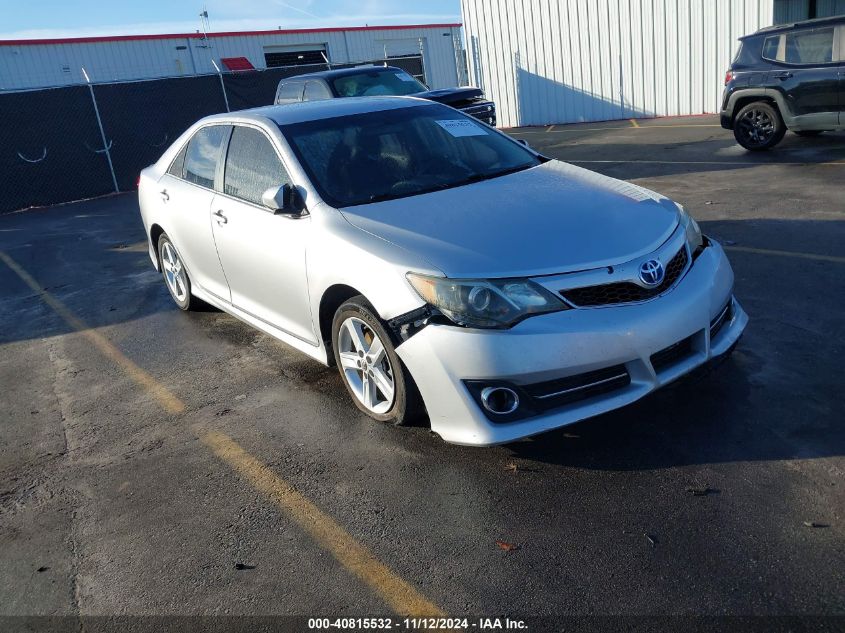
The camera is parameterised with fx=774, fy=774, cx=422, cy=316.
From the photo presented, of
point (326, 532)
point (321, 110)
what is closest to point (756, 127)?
point (321, 110)

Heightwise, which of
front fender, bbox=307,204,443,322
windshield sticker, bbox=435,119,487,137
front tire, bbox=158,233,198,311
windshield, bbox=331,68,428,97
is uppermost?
windshield sticker, bbox=435,119,487,137

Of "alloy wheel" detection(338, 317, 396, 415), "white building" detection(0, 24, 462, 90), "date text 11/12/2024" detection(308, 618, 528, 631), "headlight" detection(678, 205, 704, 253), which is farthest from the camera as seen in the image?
"white building" detection(0, 24, 462, 90)

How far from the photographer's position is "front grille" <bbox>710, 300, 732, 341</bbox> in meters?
→ 3.86

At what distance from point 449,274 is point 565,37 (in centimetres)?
1790

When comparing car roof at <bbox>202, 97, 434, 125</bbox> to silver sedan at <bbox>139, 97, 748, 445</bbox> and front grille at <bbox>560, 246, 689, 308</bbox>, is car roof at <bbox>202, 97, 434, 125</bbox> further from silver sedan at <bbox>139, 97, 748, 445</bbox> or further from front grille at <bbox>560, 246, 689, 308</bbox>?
front grille at <bbox>560, 246, 689, 308</bbox>

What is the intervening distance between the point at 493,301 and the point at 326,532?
124 cm

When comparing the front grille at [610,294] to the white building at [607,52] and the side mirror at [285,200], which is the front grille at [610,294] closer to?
the side mirror at [285,200]

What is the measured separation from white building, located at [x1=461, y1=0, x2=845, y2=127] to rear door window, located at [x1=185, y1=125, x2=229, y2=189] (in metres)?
14.7

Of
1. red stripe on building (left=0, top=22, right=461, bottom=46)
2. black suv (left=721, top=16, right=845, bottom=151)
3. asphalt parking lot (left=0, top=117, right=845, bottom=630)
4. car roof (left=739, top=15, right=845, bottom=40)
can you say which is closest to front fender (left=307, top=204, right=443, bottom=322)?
asphalt parking lot (left=0, top=117, right=845, bottom=630)

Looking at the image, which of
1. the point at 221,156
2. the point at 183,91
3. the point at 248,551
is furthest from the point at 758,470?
the point at 183,91

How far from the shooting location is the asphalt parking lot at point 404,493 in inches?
113

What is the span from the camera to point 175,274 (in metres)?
6.65

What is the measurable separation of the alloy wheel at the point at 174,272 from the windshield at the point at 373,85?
6.84 m

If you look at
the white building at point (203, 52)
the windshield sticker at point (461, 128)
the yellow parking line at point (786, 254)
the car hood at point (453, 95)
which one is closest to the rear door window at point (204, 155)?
the windshield sticker at point (461, 128)
